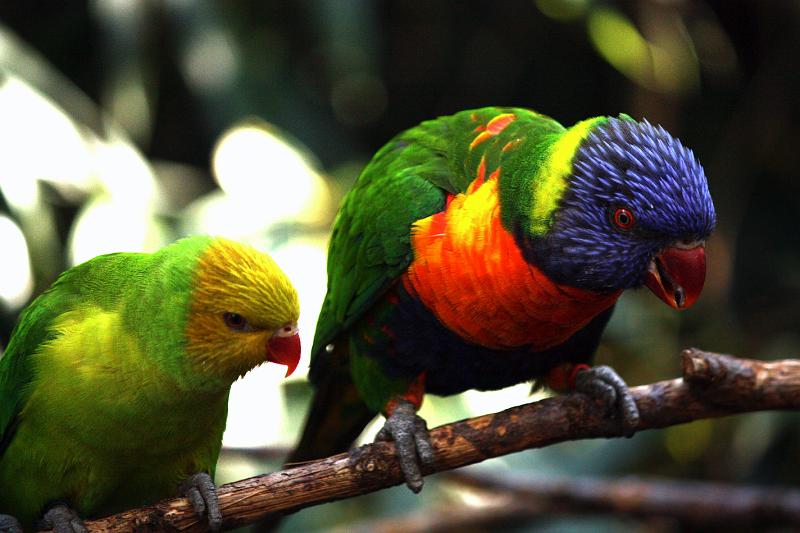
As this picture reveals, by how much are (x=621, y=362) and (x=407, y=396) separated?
186cm

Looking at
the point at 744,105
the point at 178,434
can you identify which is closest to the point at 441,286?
the point at 178,434

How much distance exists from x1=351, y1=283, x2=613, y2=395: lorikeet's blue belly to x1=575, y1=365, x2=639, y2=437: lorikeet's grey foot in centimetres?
11

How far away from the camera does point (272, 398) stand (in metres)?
3.31

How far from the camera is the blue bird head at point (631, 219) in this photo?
192 centimetres

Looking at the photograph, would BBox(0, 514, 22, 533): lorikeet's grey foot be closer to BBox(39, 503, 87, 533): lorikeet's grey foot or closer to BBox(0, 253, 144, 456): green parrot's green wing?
BBox(39, 503, 87, 533): lorikeet's grey foot

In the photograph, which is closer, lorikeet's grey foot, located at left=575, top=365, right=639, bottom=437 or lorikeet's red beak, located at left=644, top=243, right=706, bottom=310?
lorikeet's red beak, located at left=644, top=243, right=706, bottom=310

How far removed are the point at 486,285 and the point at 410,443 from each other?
17.2 inches

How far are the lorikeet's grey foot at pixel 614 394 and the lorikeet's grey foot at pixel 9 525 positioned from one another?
143cm

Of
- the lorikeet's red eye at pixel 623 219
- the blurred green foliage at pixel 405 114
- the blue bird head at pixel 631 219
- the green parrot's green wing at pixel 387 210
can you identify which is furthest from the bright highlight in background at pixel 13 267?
the lorikeet's red eye at pixel 623 219

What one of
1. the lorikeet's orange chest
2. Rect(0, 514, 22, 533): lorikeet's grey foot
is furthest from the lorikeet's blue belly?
Rect(0, 514, 22, 533): lorikeet's grey foot

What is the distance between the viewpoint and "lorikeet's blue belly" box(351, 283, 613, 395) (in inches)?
90.9

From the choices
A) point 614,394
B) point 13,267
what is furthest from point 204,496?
point 13,267

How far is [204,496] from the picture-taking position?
1994 mm

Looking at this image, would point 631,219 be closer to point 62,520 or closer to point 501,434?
point 501,434
